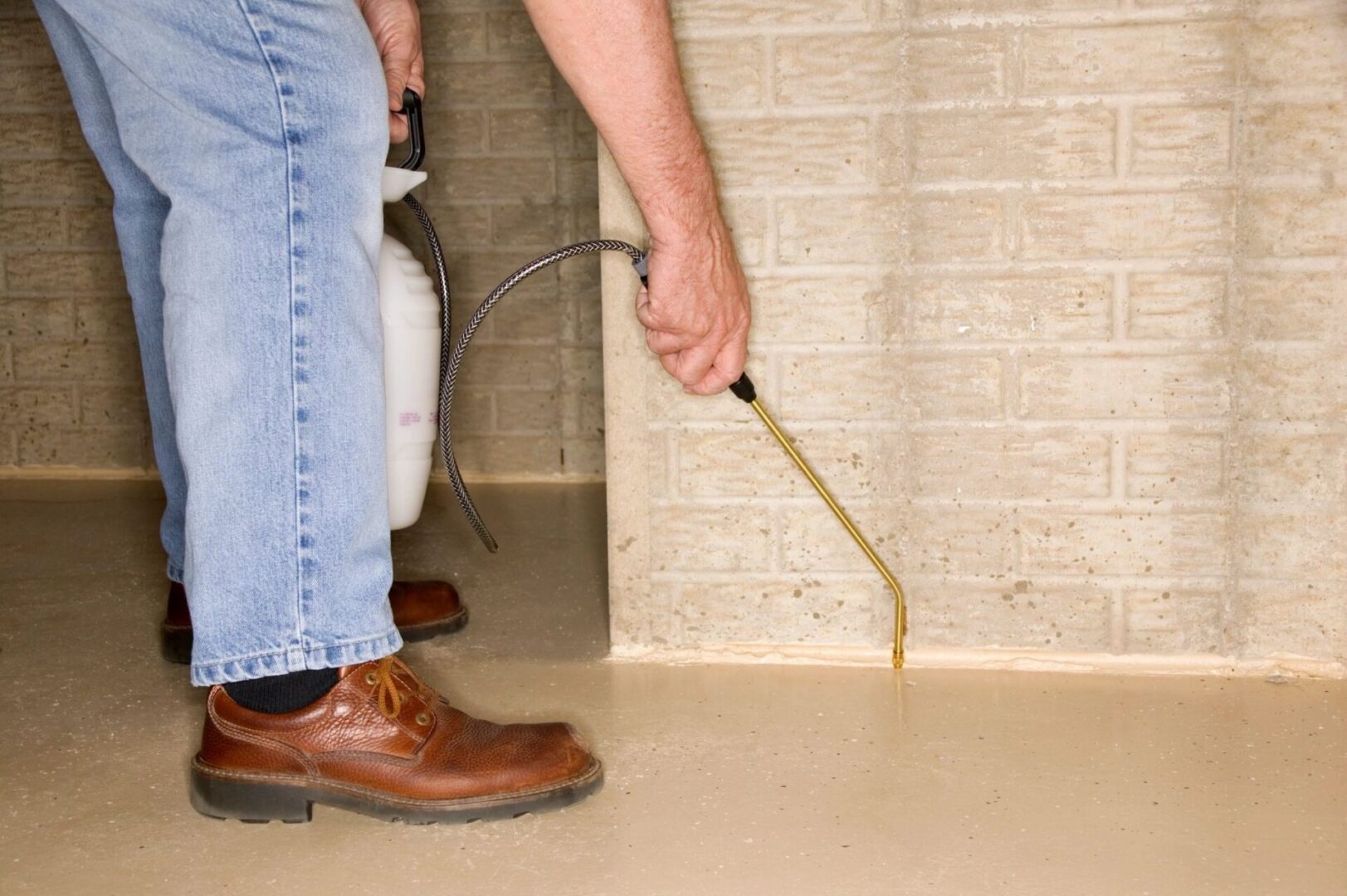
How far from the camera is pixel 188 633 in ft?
6.25

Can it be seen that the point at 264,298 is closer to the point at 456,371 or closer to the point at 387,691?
the point at 387,691

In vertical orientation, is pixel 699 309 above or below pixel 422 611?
above

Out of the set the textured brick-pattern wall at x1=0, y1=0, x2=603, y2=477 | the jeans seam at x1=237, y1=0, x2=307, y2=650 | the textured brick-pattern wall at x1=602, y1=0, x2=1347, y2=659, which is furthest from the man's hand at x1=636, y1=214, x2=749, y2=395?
the textured brick-pattern wall at x1=0, y1=0, x2=603, y2=477

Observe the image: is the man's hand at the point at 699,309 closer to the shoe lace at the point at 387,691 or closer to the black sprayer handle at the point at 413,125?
the black sprayer handle at the point at 413,125

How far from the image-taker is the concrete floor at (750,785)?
125 centimetres

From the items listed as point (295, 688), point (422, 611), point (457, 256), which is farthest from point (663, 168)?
point (457, 256)

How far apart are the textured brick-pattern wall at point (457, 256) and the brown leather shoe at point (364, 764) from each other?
2.26 metres

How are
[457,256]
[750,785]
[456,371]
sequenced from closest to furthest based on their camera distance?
[750,785]
[456,371]
[457,256]

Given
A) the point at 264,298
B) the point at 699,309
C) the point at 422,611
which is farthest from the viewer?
the point at 422,611

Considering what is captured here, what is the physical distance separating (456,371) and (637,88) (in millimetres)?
665

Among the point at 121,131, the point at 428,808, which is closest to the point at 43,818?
the point at 428,808

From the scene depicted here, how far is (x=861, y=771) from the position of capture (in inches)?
58.9

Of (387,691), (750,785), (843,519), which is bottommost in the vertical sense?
(750,785)

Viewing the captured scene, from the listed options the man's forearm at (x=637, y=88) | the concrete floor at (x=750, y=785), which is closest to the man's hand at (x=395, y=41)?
the man's forearm at (x=637, y=88)
